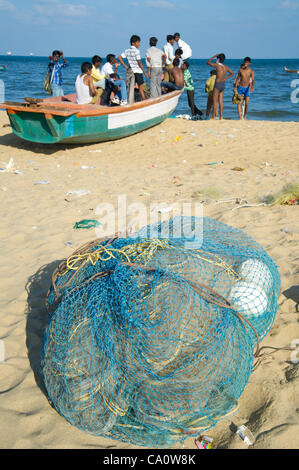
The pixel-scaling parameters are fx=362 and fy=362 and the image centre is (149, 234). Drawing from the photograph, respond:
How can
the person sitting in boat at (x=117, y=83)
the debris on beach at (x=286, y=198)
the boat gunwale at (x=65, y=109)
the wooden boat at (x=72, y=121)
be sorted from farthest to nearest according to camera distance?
the person sitting in boat at (x=117, y=83) < the wooden boat at (x=72, y=121) < the boat gunwale at (x=65, y=109) < the debris on beach at (x=286, y=198)

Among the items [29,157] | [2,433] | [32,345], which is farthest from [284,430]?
[29,157]

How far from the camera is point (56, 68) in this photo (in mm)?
10219

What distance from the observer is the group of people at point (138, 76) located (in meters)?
8.67

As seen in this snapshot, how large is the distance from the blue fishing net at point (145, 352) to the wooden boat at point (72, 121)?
593cm

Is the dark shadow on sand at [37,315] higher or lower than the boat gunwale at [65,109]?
lower

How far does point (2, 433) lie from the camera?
6.60ft

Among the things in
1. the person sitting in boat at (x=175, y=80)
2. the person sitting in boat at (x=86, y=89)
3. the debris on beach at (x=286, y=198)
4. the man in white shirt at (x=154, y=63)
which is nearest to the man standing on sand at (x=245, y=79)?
the person sitting in boat at (x=175, y=80)

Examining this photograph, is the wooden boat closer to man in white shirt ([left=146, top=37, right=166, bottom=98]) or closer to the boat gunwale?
the boat gunwale

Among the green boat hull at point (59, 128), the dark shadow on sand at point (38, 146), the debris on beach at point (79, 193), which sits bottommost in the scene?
the debris on beach at point (79, 193)

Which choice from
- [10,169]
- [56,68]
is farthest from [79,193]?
[56,68]

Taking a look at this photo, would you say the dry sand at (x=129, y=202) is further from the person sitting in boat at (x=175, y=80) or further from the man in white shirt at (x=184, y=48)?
the man in white shirt at (x=184, y=48)

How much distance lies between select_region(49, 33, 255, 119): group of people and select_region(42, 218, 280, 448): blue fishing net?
282 inches
